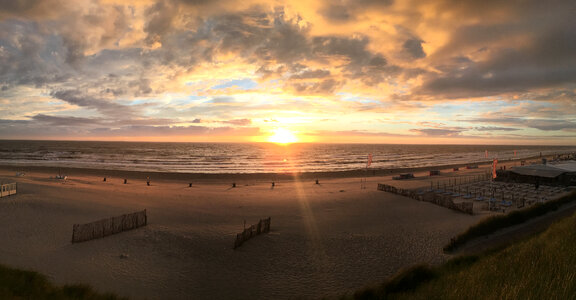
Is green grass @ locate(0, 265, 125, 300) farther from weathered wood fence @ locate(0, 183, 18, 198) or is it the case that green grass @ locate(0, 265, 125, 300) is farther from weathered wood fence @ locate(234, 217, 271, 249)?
weathered wood fence @ locate(0, 183, 18, 198)

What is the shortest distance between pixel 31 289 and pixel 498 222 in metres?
23.4

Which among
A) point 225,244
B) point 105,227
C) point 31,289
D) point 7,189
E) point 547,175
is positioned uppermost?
point 547,175

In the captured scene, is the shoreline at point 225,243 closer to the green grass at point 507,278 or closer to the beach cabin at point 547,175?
the green grass at point 507,278

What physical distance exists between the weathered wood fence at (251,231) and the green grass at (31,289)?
749 centimetres

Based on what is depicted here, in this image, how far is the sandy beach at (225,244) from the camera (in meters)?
12.5

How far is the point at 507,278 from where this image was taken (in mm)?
7715

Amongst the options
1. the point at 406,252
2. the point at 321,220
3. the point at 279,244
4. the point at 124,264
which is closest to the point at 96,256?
the point at 124,264

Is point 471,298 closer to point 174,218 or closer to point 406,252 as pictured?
point 406,252

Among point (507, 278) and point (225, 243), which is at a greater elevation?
point (507, 278)

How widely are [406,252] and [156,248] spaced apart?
13.8 meters

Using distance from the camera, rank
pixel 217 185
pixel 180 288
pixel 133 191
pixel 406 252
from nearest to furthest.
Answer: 1. pixel 180 288
2. pixel 406 252
3. pixel 133 191
4. pixel 217 185

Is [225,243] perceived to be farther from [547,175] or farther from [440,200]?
[547,175]

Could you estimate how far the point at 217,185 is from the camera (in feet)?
134

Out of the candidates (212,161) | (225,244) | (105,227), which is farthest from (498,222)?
(212,161)
